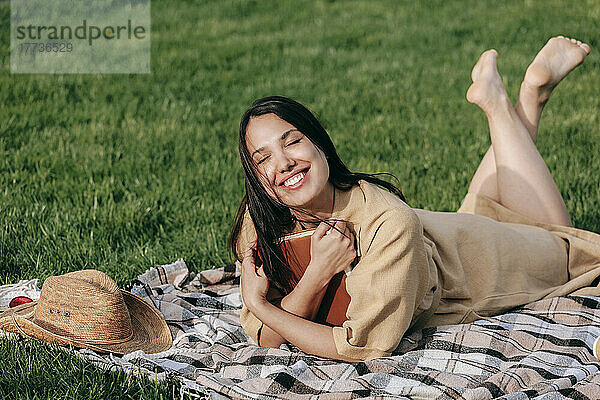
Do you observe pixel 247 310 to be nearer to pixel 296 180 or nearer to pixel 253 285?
pixel 253 285

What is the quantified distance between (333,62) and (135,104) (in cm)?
236

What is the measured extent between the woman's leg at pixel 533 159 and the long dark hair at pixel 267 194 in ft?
2.86

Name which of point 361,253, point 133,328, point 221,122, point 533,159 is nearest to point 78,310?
point 133,328

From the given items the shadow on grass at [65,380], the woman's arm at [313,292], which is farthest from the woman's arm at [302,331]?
the shadow on grass at [65,380]

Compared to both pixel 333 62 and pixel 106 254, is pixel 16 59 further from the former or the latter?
Result: pixel 106 254

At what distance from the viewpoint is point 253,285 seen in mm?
2973

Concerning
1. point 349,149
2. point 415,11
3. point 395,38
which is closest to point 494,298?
point 349,149

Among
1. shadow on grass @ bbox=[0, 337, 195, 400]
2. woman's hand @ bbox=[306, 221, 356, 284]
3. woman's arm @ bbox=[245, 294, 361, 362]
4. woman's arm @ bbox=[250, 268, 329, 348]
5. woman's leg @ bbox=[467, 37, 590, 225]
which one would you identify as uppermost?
woman's leg @ bbox=[467, 37, 590, 225]

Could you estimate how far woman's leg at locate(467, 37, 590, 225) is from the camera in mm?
3676

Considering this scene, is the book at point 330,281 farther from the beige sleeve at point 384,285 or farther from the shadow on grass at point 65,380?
the shadow on grass at point 65,380

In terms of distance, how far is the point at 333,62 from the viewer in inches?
321

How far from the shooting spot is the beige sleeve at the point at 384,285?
2.69 meters

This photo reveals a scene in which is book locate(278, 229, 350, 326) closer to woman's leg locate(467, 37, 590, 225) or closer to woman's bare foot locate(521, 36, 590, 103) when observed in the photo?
woman's leg locate(467, 37, 590, 225)

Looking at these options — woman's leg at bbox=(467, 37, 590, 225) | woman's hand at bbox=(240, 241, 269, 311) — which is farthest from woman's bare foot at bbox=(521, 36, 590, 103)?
woman's hand at bbox=(240, 241, 269, 311)
